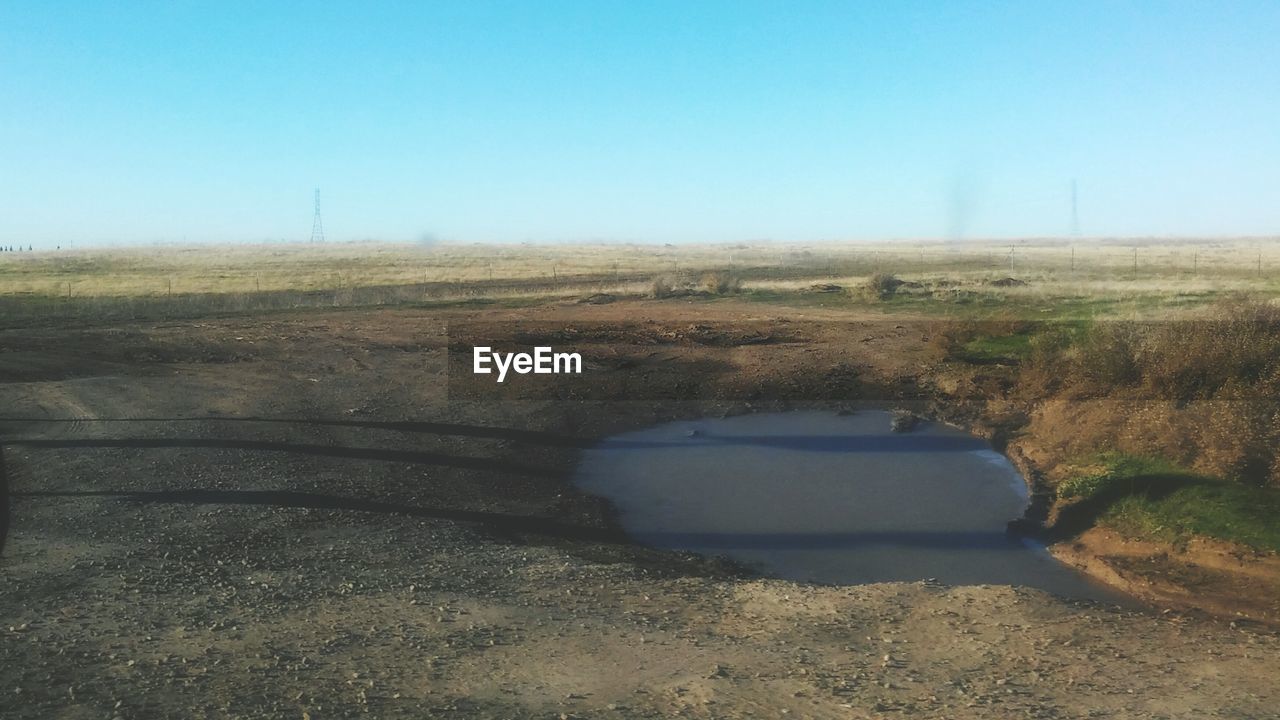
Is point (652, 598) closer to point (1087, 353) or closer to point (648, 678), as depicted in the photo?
point (648, 678)

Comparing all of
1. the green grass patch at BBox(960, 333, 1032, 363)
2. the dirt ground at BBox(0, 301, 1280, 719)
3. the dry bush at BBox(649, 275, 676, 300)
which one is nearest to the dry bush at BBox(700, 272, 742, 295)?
the dry bush at BBox(649, 275, 676, 300)

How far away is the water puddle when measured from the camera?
33.0ft

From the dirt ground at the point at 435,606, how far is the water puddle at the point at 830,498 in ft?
2.18

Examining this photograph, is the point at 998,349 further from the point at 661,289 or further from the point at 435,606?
the point at 661,289

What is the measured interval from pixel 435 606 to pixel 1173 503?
8.02 meters

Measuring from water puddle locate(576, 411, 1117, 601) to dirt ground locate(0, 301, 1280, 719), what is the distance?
26.2 inches

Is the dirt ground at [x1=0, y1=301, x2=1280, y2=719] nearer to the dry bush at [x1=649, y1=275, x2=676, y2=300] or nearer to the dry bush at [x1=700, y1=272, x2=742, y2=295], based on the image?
the dry bush at [x1=649, y1=275, x2=676, y2=300]

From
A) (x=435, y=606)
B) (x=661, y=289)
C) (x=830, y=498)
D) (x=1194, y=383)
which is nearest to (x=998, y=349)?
(x=1194, y=383)

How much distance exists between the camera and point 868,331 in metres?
26.0

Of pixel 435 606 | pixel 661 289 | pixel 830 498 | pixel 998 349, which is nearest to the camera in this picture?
pixel 435 606

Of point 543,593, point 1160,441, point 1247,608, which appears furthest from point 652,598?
point 1160,441

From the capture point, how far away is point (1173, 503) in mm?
11000

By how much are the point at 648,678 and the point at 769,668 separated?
78cm

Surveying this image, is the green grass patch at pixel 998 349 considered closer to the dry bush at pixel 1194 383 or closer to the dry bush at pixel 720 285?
the dry bush at pixel 1194 383
